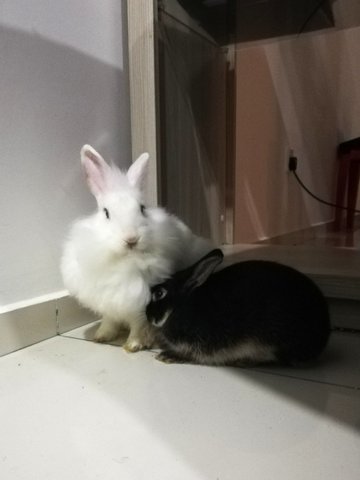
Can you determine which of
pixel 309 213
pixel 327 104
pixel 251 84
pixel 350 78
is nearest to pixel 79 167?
pixel 251 84

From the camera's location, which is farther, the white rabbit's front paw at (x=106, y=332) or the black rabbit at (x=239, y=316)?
the white rabbit's front paw at (x=106, y=332)

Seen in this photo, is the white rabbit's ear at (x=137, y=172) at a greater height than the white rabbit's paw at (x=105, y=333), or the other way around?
the white rabbit's ear at (x=137, y=172)

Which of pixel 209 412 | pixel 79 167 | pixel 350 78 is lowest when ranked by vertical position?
pixel 209 412

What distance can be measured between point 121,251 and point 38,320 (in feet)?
1.07

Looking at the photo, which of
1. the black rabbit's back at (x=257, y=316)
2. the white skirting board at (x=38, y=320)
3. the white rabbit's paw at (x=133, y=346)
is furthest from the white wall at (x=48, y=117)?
the black rabbit's back at (x=257, y=316)

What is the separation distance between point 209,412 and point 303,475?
203mm

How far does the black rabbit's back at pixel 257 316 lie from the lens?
884 mm

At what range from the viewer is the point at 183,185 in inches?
66.6

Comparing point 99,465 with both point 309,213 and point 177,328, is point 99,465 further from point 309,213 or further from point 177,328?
point 309,213

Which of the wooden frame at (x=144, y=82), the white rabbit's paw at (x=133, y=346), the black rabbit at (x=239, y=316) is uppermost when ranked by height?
the wooden frame at (x=144, y=82)

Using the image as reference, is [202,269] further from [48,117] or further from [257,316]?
A: [48,117]

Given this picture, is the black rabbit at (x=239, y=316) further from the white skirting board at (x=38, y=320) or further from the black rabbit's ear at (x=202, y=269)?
the white skirting board at (x=38, y=320)

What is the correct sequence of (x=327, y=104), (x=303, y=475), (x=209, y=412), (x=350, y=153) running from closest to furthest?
(x=303, y=475)
(x=209, y=412)
(x=350, y=153)
(x=327, y=104)

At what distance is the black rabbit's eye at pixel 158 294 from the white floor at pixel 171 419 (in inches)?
5.5
